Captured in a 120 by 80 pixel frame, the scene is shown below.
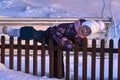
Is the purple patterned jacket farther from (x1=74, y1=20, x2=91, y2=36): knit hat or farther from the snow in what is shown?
the snow

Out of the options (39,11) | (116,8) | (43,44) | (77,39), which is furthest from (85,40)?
(116,8)

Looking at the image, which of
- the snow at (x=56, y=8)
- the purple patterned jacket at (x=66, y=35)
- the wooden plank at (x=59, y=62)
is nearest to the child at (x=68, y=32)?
the purple patterned jacket at (x=66, y=35)

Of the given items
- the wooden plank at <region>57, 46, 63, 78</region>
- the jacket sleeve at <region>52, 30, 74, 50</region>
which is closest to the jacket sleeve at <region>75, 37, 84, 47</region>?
the jacket sleeve at <region>52, 30, 74, 50</region>

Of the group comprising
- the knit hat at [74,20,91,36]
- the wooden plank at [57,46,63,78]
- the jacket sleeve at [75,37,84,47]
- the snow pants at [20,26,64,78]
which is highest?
the knit hat at [74,20,91,36]

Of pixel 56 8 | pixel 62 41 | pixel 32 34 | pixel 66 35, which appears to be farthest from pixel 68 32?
pixel 56 8

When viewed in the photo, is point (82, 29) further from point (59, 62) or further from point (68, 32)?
point (59, 62)

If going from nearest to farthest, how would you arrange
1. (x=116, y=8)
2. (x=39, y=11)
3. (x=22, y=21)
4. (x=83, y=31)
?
(x=83, y=31) → (x=22, y=21) → (x=39, y=11) → (x=116, y=8)

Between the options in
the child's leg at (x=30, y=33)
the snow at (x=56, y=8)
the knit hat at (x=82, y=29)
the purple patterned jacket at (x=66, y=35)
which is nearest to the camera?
the knit hat at (x=82, y=29)

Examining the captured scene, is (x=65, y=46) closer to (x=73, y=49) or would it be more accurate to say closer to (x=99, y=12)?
(x=73, y=49)

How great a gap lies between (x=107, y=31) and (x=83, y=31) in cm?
575

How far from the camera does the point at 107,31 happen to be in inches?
507

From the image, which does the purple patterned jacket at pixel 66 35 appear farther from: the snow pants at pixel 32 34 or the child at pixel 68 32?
the snow pants at pixel 32 34

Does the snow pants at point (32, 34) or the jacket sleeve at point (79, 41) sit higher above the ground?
the snow pants at point (32, 34)

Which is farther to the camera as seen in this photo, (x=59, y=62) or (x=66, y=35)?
(x=59, y=62)
